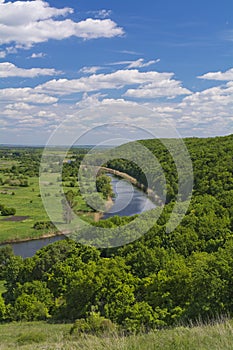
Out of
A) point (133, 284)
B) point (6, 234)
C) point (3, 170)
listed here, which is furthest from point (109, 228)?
point (3, 170)

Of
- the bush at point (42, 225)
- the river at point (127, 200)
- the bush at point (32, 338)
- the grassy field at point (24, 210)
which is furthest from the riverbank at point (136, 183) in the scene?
the bush at point (32, 338)

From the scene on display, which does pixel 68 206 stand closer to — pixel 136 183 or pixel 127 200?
pixel 127 200

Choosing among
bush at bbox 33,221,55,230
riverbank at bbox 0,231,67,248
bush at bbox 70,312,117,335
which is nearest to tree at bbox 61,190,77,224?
riverbank at bbox 0,231,67,248

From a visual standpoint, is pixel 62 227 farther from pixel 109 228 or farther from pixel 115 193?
pixel 109 228

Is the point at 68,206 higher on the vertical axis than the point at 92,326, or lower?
higher

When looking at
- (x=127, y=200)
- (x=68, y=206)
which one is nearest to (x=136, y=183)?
(x=127, y=200)

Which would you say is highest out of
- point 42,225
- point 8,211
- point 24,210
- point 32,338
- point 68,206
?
point 68,206
